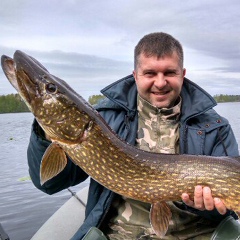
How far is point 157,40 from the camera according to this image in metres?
2.73

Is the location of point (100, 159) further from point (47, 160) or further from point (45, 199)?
point (45, 199)

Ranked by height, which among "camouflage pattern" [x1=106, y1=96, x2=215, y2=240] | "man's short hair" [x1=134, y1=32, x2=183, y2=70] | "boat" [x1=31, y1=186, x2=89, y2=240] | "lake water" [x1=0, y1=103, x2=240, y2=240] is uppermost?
"man's short hair" [x1=134, y1=32, x2=183, y2=70]

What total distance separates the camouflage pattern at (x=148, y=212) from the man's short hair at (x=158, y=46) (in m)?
0.40

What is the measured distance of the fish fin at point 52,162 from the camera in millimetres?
2295

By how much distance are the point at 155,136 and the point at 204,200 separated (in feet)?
2.29

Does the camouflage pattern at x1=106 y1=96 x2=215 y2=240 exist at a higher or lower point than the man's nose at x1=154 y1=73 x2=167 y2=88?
lower

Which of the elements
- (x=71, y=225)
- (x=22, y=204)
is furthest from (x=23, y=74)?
(x=22, y=204)

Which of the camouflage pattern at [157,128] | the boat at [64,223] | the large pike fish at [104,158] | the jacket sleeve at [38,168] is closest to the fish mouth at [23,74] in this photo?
the large pike fish at [104,158]

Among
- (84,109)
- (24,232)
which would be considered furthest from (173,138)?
(24,232)

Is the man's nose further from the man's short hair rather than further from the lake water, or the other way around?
the lake water

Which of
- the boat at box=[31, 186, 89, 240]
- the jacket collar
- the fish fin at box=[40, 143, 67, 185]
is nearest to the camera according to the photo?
the fish fin at box=[40, 143, 67, 185]

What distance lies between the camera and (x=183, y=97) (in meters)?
2.94

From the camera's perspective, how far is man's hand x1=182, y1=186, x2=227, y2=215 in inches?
88.6

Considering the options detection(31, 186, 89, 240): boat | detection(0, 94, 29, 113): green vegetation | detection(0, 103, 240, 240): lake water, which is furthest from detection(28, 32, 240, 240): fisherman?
detection(0, 94, 29, 113): green vegetation
